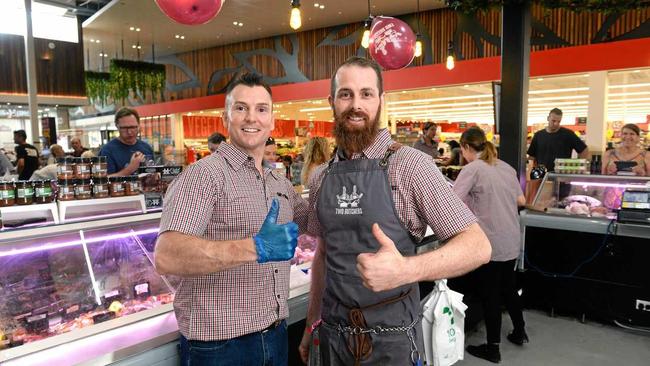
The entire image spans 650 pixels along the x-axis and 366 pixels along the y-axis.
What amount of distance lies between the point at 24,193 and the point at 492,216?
309cm

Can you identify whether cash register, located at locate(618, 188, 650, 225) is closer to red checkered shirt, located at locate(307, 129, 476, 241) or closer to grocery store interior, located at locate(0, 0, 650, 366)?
grocery store interior, located at locate(0, 0, 650, 366)

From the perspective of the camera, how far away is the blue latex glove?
1292mm

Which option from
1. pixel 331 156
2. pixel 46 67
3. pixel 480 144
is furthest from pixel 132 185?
pixel 46 67

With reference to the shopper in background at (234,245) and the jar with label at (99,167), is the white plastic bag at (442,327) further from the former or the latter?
the jar with label at (99,167)

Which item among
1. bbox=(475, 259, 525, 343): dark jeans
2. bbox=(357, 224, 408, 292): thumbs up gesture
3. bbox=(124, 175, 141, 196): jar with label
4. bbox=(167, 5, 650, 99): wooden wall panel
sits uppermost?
bbox=(167, 5, 650, 99): wooden wall panel

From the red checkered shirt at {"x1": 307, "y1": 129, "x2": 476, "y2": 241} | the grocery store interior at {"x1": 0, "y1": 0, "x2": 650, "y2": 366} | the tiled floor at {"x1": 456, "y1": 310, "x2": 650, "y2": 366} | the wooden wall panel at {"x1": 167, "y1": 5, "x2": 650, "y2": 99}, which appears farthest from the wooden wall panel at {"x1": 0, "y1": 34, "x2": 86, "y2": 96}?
the red checkered shirt at {"x1": 307, "y1": 129, "x2": 476, "y2": 241}

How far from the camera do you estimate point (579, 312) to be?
4301mm

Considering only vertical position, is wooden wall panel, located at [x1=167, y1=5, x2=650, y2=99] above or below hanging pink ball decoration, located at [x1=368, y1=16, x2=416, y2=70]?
above

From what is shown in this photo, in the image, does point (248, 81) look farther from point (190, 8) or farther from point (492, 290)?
point (492, 290)

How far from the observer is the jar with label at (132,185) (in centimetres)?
262

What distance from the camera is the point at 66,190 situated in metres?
2.37

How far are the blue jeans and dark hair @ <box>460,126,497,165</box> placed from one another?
2.53 meters

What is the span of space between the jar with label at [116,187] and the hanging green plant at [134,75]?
31.4 ft

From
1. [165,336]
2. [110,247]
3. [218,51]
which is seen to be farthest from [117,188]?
[218,51]
